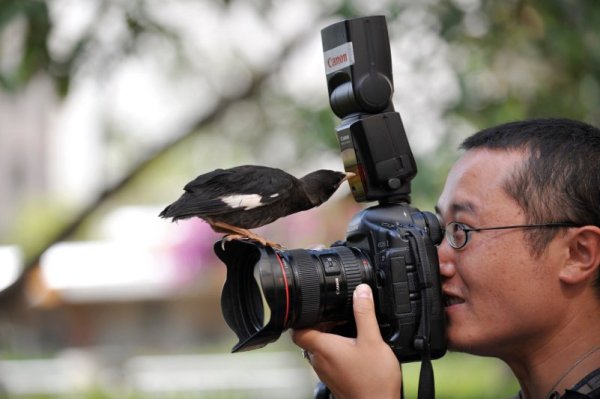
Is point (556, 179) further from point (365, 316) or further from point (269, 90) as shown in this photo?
point (269, 90)

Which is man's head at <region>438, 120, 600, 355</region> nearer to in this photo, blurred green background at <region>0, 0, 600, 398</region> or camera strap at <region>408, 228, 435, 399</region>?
camera strap at <region>408, 228, 435, 399</region>

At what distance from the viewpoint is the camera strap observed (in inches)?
71.2

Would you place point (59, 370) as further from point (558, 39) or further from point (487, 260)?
point (487, 260)

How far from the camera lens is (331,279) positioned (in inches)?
72.3

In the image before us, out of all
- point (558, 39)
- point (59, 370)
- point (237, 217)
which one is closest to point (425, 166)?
point (558, 39)

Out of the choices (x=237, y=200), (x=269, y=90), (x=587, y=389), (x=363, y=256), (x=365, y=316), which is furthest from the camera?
(x=269, y=90)

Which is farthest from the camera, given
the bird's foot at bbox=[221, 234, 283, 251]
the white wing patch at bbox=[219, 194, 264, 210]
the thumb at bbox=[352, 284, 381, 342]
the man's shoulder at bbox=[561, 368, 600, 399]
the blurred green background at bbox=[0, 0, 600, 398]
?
the blurred green background at bbox=[0, 0, 600, 398]

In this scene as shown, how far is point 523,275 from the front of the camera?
1.71 m

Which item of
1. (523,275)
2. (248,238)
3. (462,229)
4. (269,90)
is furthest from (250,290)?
(269,90)

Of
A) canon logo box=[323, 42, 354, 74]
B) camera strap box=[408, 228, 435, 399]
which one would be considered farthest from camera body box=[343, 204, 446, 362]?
canon logo box=[323, 42, 354, 74]

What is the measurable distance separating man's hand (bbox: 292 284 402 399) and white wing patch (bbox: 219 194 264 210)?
14.4 inches

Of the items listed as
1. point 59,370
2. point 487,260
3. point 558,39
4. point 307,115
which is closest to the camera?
point 487,260

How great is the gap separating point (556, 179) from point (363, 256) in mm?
433

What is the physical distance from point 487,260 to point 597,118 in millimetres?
2546
